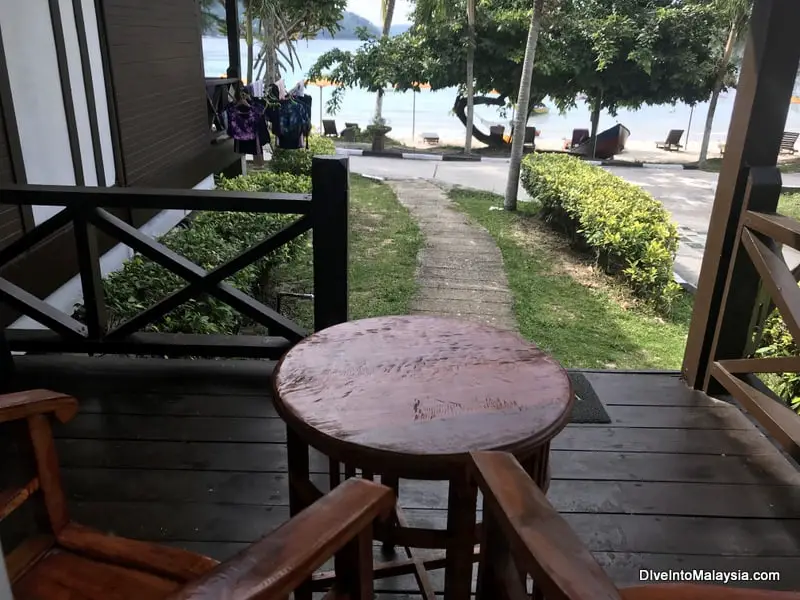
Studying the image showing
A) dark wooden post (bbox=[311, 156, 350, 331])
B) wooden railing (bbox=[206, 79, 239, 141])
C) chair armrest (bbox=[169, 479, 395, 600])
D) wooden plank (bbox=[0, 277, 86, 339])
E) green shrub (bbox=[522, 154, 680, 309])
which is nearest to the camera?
chair armrest (bbox=[169, 479, 395, 600])

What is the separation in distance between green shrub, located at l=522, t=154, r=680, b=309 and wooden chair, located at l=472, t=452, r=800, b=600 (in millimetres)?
5431

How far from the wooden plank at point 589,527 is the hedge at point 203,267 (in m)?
1.65

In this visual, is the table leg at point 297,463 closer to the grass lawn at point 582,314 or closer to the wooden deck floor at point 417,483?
the wooden deck floor at point 417,483

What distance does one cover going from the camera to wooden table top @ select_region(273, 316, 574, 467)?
138 centimetres

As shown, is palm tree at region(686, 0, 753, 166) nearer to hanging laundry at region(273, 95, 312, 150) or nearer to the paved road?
the paved road

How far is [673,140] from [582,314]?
60.1ft

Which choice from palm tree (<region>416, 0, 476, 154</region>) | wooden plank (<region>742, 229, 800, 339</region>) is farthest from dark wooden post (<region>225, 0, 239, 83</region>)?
wooden plank (<region>742, 229, 800, 339</region>)

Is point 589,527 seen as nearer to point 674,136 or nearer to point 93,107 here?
point 93,107

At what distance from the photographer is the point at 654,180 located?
14734mm

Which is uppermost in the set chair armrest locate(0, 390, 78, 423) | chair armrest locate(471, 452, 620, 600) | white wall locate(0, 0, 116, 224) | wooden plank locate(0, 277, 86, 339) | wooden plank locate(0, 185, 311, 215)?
white wall locate(0, 0, 116, 224)

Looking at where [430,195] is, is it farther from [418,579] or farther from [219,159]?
[418,579]

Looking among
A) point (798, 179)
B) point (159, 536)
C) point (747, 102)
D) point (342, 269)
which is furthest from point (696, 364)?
point (798, 179)

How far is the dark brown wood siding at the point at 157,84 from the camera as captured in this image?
5016 mm

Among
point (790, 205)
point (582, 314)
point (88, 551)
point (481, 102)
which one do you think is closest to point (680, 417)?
point (88, 551)
